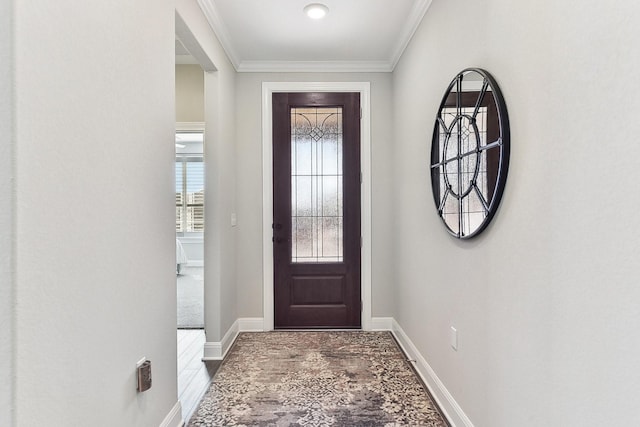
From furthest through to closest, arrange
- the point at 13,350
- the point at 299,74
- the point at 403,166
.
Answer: the point at 299,74 → the point at 403,166 → the point at 13,350

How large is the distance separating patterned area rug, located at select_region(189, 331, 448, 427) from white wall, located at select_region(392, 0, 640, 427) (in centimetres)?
41

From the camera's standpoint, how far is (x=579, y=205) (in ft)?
3.39

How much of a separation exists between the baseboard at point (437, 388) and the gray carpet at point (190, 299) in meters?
2.07

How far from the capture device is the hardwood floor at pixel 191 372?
2232 mm

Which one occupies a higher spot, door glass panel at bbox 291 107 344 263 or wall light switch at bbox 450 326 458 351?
door glass panel at bbox 291 107 344 263

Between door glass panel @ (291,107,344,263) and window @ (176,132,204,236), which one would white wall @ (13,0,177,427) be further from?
window @ (176,132,204,236)

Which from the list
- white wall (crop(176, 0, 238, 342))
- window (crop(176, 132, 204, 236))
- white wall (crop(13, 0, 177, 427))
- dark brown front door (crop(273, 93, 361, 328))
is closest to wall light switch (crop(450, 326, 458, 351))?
white wall (crop(13, 0, 177, 427))

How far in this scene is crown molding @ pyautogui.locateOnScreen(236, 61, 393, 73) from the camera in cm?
346

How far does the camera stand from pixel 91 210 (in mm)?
1211

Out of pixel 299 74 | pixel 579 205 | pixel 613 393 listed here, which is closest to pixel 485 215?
pixel 579 205

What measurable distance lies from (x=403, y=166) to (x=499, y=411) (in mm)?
2004

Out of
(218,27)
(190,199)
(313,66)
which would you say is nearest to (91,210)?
(218,27)

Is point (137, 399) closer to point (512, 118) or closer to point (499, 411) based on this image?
point (499, 411)

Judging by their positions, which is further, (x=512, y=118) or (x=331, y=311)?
(x=331, y=311)
